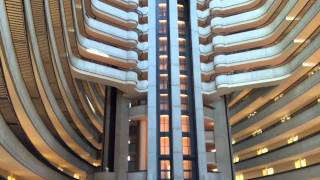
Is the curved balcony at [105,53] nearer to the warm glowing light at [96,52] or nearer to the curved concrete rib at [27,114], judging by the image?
the warm glowing light at [96,52]

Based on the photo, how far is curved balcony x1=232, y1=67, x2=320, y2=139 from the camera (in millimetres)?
34094

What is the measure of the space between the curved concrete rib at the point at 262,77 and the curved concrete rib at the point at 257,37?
2.91 meters

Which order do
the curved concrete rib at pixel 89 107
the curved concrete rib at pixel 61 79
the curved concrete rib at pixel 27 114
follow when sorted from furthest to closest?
the curved concrete rib at pixel 89 107 → the curved concrete rib at pixel 61 79 → the curved concrete rib at pixel 27 114

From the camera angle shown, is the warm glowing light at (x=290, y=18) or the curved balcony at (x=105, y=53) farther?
the curved balcony at (x=105, y=53)

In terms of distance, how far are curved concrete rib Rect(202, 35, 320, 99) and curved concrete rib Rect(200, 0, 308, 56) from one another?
9.53 feet

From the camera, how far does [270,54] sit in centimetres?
3816

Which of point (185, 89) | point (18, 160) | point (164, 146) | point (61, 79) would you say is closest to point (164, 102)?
point (185, 89)

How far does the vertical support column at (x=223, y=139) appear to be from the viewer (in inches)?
1577

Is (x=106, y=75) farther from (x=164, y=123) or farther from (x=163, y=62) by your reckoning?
(x=164, y=123)

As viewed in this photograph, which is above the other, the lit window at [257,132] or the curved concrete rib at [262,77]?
the curved concrete rib at [262,77]

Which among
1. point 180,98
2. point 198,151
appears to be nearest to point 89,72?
point 180,98

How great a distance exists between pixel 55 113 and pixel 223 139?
18.2 m

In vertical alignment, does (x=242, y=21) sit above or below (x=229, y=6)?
below

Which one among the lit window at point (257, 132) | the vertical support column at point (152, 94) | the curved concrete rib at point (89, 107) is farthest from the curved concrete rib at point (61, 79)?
the lit window at point (257, 132)
